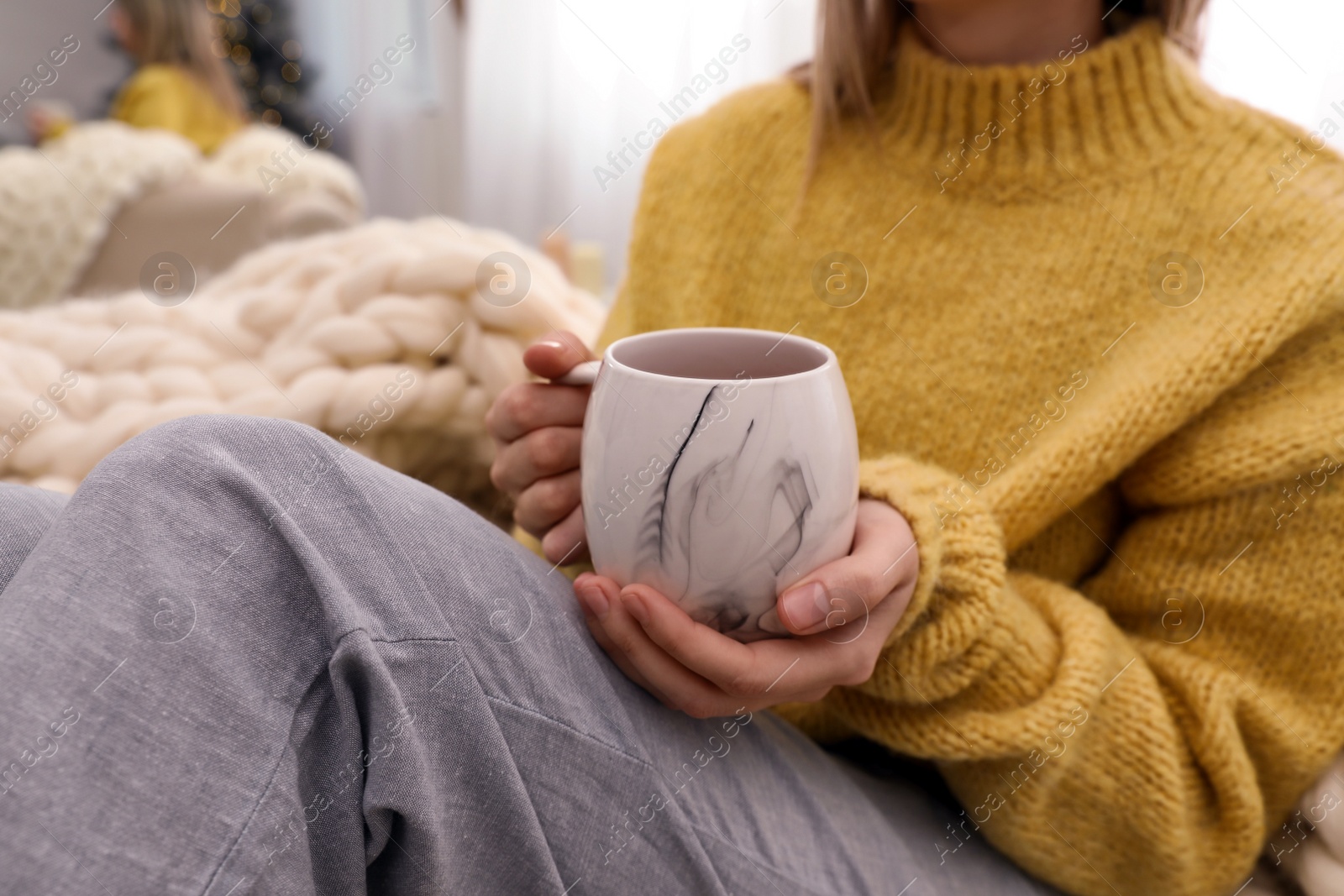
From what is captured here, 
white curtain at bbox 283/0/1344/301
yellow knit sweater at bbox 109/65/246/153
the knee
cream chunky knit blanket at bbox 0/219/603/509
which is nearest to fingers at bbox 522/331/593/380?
the knee

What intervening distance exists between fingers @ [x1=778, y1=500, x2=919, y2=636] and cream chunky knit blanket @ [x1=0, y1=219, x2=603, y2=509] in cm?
40

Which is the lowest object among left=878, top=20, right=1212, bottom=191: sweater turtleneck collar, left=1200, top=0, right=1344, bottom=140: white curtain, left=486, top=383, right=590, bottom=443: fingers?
left=486, top=383, right=590, bottom=443: fingers

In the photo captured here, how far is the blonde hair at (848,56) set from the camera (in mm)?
715

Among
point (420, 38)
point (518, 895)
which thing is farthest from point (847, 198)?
point (420, 38)

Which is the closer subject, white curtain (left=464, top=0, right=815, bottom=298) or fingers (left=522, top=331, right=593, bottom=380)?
fingers (left=522, top=331, right=593, bottom=380)

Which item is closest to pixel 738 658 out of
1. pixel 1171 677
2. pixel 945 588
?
pixel 945 588

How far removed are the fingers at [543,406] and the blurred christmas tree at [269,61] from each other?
2724mm

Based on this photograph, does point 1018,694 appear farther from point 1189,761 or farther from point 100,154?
point 100,154

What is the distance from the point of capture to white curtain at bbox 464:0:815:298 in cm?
190

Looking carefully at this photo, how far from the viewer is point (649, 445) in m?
0.38

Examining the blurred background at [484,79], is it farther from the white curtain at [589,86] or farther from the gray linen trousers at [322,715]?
the gray linen trousers at [322,715]

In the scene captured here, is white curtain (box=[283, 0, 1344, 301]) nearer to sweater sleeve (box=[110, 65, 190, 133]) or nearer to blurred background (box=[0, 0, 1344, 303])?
blurred background (box=[0, 0, 1344, 303])

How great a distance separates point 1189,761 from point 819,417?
0.35m

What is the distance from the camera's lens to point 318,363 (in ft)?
2.49
